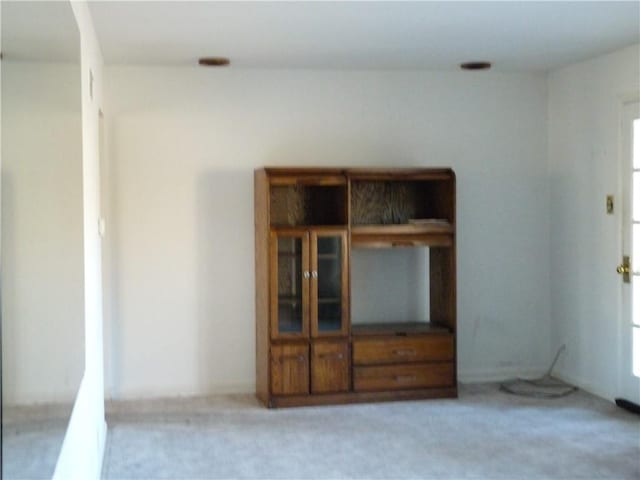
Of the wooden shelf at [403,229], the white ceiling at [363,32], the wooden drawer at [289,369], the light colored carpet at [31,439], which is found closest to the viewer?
the light colored carpet at [31,439]

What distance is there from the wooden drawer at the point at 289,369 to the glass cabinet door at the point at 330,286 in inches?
6.6

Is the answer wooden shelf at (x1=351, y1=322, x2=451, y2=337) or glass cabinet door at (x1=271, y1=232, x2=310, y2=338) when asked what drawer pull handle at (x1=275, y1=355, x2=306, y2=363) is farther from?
wooden shelf at (x1=351, y1=322, x2=451, y2=337)

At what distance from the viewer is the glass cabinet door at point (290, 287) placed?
16.0 feet

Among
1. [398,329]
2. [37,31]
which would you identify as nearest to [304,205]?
[398,329]

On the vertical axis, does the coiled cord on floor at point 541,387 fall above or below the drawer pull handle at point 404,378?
below

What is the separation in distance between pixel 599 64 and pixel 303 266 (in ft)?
7.81

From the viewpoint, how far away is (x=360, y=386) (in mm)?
4984

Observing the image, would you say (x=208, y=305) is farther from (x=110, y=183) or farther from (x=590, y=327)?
(x=590, y=327)

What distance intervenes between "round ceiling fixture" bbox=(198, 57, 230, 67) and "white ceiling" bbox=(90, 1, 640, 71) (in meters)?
0.06

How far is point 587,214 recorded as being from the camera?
5246mm

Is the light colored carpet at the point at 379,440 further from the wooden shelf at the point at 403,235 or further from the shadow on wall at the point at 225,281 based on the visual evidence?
the wooden shelf at the point at 403,235

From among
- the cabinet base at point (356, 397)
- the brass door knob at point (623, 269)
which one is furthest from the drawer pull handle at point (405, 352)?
the brass door knob at point (623, 269)

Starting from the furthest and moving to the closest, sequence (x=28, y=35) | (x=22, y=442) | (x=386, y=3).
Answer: (x=386, y=3), (x=28, y=35), (x=22, y=442)

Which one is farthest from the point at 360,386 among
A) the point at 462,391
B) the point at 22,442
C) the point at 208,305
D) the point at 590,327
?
the point at 22,442
